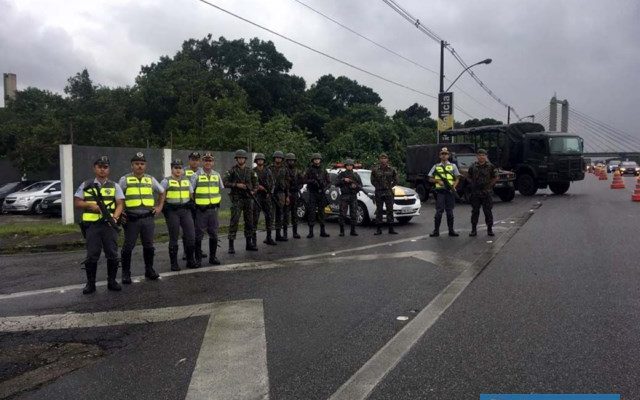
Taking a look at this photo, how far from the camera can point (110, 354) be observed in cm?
452

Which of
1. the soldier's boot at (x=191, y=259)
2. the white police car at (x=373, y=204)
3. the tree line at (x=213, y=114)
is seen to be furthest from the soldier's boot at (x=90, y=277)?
the tree line at (x=213, y=114)

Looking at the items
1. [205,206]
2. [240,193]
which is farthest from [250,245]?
[205,206]

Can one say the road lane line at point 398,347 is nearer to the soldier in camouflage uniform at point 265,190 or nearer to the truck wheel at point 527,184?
the soldier in camouflage uniform at point 265,190

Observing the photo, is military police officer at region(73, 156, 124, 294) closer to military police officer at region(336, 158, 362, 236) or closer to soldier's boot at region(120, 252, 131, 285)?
soldier's boot at region(120, 252, 131, 285)

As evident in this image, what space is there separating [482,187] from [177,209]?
6.48 metres

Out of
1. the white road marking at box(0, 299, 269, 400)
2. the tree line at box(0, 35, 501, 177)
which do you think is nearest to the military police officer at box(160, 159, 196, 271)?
the white road marking at box(0, 299, 269, 400)

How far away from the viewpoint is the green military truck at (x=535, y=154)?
21500 mm

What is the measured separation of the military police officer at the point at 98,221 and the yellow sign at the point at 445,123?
79.5ft

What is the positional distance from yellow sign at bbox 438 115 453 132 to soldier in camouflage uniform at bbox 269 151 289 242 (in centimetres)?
1945

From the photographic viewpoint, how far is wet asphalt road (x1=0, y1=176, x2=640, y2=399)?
151 inches

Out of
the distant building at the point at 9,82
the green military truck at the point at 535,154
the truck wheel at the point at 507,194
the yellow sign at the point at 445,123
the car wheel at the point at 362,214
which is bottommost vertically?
the car wheel at the point at 362,214

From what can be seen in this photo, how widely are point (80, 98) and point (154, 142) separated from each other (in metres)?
9.06

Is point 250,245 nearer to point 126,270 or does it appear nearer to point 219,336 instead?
point 126,270

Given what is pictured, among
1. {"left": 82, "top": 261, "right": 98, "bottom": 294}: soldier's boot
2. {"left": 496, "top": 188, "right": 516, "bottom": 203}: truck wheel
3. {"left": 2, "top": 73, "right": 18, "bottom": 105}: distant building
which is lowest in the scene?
{"left": 82, "top": 261, "right": 98, "bottom": 294}: soldier's boot
